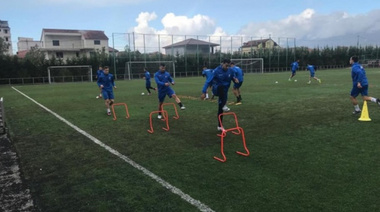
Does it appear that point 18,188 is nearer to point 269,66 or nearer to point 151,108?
point 151,108

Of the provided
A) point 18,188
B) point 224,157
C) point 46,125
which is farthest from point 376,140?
point 46,125

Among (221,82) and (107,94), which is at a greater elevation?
(221,82)

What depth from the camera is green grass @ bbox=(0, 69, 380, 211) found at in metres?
4.21

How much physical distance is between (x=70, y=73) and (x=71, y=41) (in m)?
31.5

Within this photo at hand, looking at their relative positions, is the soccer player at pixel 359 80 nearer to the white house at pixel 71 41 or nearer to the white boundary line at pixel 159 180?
the white boundary line at pixel 159 180

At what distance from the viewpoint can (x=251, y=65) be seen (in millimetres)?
51156

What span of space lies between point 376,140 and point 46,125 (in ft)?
31.5

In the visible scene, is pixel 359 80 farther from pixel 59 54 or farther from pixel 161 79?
pixel 59 54

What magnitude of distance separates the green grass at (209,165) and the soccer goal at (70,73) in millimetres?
31594

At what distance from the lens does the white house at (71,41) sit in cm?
6241

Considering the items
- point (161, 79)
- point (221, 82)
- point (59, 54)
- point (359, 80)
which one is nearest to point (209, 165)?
point (221, 82)

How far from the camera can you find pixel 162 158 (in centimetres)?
619

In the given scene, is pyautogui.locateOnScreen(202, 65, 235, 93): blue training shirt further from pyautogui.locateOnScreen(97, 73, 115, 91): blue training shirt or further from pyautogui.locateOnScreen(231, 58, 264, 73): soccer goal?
pyautogui.locateOnScreen(231, 58, 264, 73): soccer goal

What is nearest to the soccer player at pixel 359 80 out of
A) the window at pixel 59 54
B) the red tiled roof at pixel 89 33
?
the window at pixel 59 54
